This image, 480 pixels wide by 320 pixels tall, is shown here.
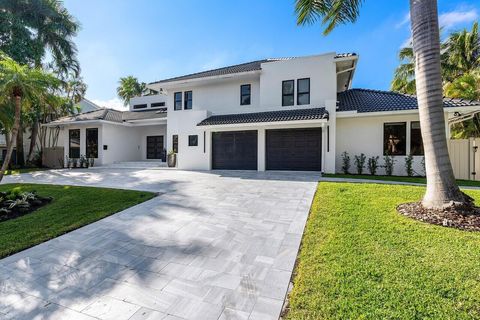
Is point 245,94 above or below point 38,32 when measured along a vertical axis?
below

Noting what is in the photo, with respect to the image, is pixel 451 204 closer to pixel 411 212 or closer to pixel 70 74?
pixel 411 212

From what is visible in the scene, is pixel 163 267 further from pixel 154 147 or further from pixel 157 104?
pixel 157 104

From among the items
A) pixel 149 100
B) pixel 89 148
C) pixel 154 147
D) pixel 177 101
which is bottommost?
pixel 89 148

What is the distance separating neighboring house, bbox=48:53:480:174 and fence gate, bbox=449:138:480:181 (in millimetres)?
1409

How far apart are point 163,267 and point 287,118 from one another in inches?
417

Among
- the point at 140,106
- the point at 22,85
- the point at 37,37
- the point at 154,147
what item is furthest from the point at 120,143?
the point at 22,85

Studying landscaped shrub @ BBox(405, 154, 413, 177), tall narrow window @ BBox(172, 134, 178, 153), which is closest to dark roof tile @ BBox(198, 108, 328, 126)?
tall narrow window @ BBox(172, 134, 178, 153)

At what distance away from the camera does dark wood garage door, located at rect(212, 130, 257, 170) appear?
1468 cm

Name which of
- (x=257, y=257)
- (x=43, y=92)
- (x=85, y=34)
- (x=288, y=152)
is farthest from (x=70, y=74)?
(x=257, y=257)

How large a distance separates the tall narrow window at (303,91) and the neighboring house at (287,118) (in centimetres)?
6

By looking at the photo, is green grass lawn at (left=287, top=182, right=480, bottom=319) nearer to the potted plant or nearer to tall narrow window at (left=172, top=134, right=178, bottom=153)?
the potted plant

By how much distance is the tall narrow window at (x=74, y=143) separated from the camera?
65.6 ft

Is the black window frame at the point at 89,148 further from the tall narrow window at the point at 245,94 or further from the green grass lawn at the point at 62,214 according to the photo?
the tall narrow window at the point at 245,94

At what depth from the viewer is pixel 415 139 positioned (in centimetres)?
1241
